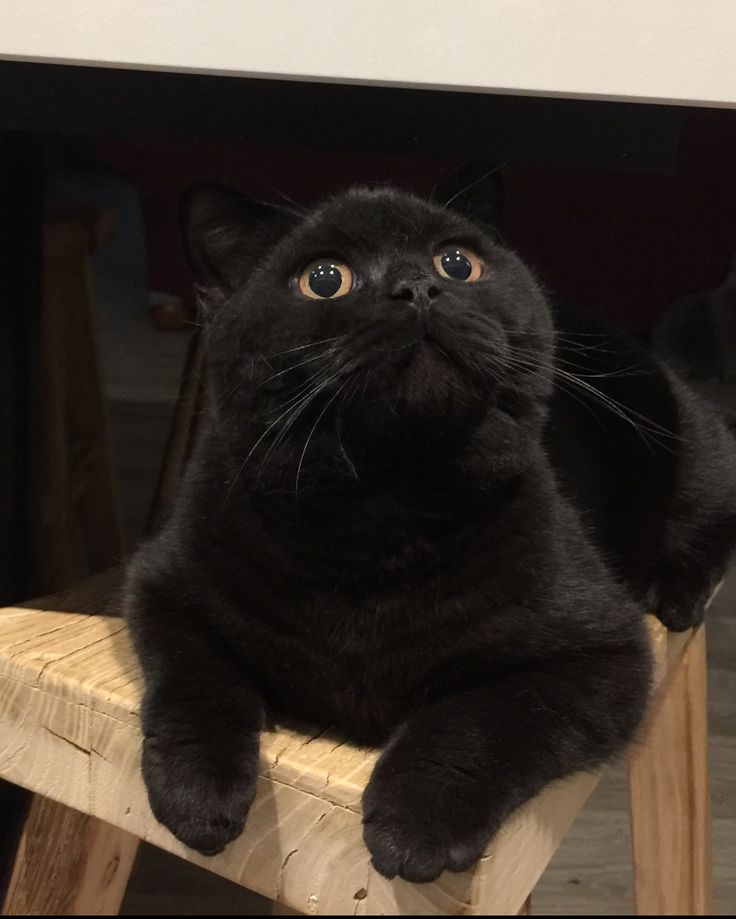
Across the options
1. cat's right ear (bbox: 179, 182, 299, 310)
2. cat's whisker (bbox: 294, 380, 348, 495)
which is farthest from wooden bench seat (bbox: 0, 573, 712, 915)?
cat's right ear (bbox: 179, 182, 299, 310)

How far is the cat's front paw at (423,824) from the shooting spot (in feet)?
1.57

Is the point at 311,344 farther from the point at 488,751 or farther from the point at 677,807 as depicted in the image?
the point at 677,807

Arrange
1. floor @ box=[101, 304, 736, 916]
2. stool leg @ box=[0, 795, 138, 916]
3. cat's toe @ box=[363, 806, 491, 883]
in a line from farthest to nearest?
floor @ box=[101, 304, 736, 916] < stool leg @ box=[0, 795, 138, 916] < cat's toe @ box=[363, 806, 491, 883]

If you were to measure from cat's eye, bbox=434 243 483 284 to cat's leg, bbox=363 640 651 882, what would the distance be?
0.28 meters

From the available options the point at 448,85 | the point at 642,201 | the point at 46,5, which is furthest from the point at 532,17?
the point at 642,201

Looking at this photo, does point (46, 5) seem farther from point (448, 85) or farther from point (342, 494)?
point (342, 494)

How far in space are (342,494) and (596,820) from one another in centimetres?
50

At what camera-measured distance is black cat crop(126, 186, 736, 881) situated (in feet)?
1.74

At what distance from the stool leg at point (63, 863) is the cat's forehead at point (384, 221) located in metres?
0.57

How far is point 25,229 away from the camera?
2.84 feet

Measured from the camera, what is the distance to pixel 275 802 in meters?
0.54

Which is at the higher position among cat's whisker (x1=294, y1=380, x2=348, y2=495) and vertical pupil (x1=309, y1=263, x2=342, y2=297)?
vertical pupil (x1=309, y1=263, x2=342, y2=297)

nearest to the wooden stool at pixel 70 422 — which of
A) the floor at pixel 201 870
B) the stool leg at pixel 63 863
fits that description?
the floor at pixel 201 870

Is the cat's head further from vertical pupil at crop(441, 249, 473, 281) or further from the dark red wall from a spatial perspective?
the dark red wall
